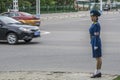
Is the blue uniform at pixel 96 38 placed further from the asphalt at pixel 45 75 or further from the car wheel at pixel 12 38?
the car wheel at pixel 12 38

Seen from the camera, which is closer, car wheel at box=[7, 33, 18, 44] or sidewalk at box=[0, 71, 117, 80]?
sidewalk at box=[0, 71, 117, 80]

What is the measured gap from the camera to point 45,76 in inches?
458

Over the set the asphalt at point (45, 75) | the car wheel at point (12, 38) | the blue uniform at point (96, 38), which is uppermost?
the blue uniform at point (96, 38)

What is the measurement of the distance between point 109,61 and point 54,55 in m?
2.80

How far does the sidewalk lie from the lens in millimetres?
11273

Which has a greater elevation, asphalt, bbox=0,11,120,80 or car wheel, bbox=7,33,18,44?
asphalt, bbox=0,11,120,80

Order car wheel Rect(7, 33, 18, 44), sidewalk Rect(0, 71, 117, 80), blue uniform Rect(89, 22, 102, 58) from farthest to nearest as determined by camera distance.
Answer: car wheel Rect(7, 33, 18, 44)
sidewalk Rect(0, 71, 117, 80)
blue uniform Rect(89, 22, 102, 58)

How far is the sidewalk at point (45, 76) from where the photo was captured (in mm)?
11273

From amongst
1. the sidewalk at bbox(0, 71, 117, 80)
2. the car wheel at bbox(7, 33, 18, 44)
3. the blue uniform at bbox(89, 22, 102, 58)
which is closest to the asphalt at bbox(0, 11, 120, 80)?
the sidewalk at bbox(0, 71, 117, 80)

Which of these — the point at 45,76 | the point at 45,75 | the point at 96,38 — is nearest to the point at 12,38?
the point at 45,75

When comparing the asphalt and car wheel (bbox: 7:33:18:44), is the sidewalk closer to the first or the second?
the asphalt

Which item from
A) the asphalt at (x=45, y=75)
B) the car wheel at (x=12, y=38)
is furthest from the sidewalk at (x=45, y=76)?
the car wheel at (x=12, y=38)

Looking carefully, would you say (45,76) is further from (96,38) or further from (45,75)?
(96,38)

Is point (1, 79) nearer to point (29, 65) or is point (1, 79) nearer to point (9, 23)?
point (29, 65)
